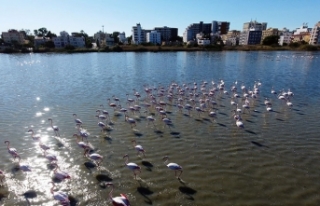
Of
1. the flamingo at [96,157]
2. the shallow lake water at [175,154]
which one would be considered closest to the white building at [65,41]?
the shallow lake water at [175,154]

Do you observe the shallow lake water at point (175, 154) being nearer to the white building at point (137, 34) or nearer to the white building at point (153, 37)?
the white building at point (153, 37)

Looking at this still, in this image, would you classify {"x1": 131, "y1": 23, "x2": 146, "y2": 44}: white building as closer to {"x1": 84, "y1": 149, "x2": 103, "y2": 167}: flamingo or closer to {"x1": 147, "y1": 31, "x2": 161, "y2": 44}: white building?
{"x1": 147, "y1": 31, "x2": 161, "y2": 44}: white building

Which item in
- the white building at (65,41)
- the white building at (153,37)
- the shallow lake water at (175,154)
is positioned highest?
the white building at (153,37)

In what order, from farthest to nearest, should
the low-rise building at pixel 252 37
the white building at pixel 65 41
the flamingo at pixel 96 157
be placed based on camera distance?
1. the low-rise building at pixel 252 37
2. the white building at pixel 65 41
3. the flamingo at pixel 96 157

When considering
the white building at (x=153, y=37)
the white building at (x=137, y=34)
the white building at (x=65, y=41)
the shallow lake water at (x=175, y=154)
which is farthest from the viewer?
the white building at (x=153, y=37)

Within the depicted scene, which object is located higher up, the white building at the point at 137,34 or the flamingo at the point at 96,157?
→ the white building at the point at 137,34

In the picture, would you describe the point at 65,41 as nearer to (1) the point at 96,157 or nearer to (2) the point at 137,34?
(2) the point at 137,34

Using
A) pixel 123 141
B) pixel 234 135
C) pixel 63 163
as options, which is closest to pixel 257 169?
pixel 234 135

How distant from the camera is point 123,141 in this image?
569 inches

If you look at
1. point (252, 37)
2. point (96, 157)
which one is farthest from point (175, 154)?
point (252, 37)

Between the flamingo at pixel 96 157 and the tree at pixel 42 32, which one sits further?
A: the tree at pixel 42 32

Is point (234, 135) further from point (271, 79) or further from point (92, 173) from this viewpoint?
point (271, 79)

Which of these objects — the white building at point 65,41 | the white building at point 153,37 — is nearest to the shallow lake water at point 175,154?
the white building at point 65,41

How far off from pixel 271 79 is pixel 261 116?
62.5ft
